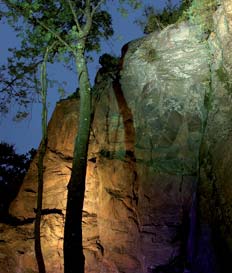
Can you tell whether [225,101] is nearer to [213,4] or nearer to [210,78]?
[210,78]

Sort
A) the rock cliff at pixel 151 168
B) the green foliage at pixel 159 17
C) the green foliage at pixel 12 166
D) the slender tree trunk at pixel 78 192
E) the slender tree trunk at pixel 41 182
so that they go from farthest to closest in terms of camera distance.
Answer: the green foliage at pixel 12 166, the green foliage at pixel 159 17, the slender tree trunk at pixel 41 182, the rock cliff at pixel 151 168, the slender tree trunk at pixel 78 192

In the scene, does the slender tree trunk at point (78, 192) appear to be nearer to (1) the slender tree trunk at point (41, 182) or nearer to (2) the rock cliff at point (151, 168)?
(2) the rock cliff at point (151, 168)

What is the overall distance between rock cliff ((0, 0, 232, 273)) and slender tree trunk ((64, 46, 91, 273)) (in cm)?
208

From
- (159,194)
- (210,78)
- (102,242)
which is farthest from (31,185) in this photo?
(210,78)

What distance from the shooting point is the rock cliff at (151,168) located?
33.0 ft

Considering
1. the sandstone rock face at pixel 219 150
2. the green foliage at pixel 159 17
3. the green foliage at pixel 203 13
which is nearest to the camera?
the sandstone rock face at pixel 219 150

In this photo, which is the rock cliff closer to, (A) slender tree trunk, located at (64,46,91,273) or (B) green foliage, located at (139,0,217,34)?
(B) green foliage, located at (139,0,217,34)

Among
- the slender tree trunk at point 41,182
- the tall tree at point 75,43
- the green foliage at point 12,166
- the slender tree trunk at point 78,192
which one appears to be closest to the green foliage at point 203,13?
the tall tree at point 75,43

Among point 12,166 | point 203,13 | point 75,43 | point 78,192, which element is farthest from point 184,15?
point 12,166

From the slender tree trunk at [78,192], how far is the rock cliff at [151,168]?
2.08 m

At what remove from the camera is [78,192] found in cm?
975

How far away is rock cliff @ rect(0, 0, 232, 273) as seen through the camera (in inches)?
396

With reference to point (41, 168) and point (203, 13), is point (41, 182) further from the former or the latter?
point (203, 13)

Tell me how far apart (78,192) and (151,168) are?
2.62 metres
